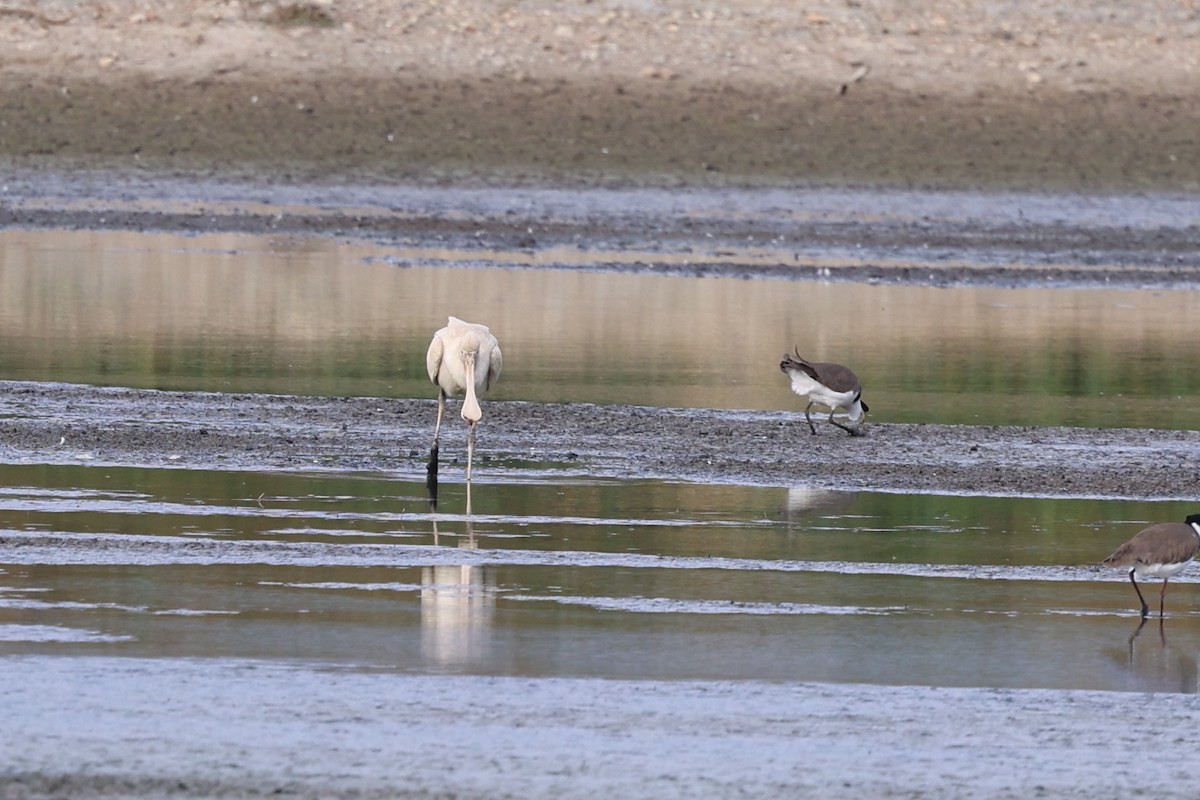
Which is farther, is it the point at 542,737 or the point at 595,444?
the point at 595,444

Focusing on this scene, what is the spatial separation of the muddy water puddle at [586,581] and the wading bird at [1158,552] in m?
0.23

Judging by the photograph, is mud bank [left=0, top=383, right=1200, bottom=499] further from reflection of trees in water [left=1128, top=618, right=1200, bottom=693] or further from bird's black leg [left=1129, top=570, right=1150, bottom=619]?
reflection of trees in water [left=1128, top=618, right=1200, bottom=693]

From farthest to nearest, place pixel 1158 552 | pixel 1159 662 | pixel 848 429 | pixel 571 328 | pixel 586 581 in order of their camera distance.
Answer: pixel 571 328, pixel 848 429, pixel 586 581, pixel 1158 552, pixel 1159 662

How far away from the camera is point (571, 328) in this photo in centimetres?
1975

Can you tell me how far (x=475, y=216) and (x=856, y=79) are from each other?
320 inches

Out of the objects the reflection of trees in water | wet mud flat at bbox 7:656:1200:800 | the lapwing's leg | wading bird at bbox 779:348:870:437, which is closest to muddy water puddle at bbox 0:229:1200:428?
wading bird at bbox 779:348:870:437

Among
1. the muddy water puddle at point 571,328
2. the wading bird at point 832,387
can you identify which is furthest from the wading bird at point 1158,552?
the muddy water puddle at point 571,328

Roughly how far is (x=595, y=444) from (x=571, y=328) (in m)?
6.23

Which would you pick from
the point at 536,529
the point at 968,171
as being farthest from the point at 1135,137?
the point at 536,529

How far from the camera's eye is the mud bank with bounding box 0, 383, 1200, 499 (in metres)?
12.6

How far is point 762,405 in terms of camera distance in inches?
625

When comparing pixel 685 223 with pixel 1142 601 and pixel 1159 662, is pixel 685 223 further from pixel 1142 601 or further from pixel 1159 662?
pixel 1159 662

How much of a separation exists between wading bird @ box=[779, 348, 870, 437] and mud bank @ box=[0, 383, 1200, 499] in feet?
0.61

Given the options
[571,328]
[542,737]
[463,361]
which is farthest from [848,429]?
[542,737]
